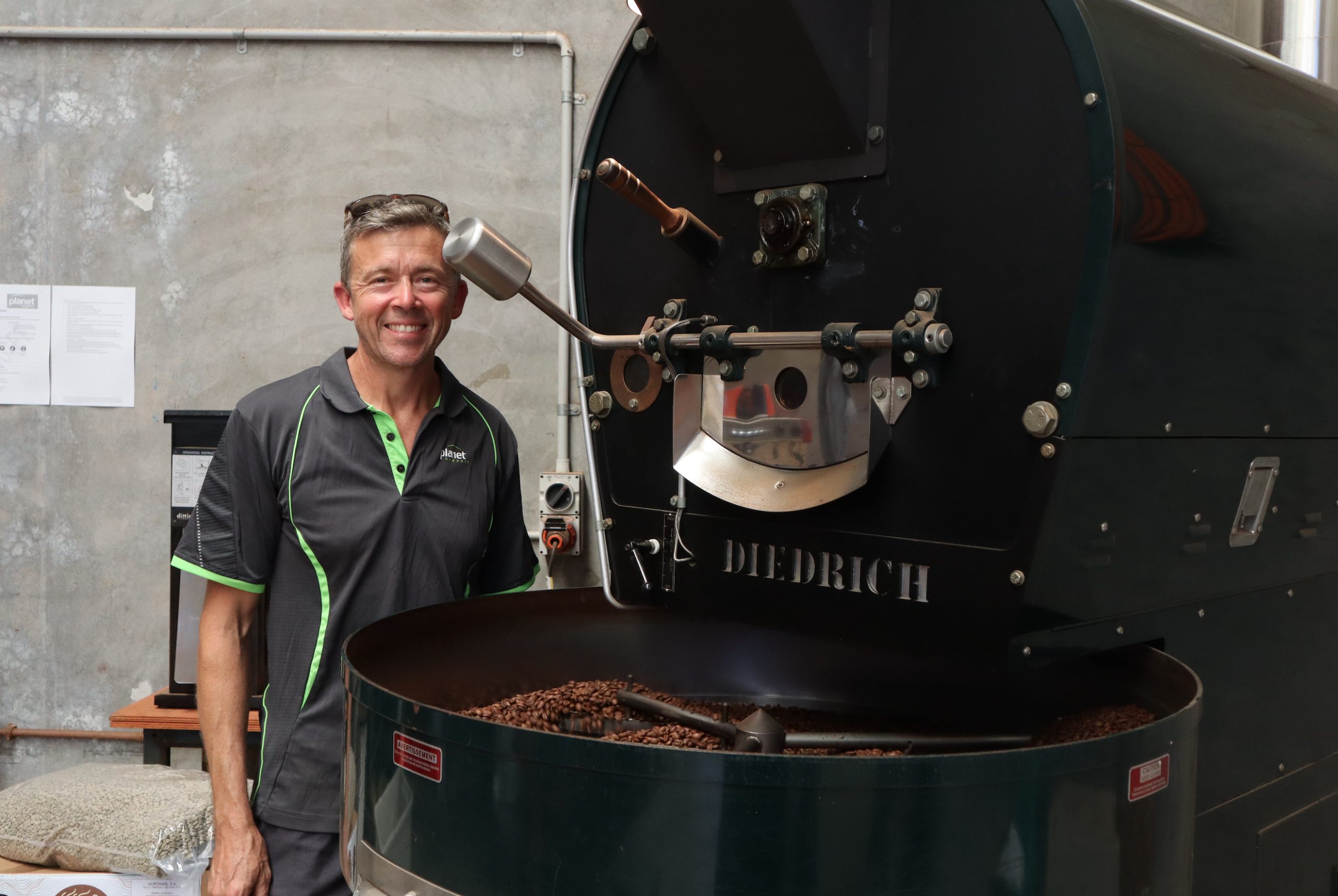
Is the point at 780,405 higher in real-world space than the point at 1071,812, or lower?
higher

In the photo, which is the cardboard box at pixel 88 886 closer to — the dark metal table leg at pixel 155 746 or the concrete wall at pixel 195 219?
the dark metal table leg at pixel 155 746

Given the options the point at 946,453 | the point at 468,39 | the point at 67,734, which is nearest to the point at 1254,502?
the point at 946,453

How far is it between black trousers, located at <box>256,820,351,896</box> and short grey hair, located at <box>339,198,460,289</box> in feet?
2.51

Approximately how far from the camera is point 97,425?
9.54 feet

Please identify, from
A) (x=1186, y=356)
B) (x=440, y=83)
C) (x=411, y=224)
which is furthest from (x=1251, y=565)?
(x=440, y=83)

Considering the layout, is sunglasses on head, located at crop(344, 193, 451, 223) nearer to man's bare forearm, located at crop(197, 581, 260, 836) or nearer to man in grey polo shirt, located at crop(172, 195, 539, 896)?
man in grey polo shirt, located at crop(172, 195, 539, 896)

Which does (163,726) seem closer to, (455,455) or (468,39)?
(455,455)

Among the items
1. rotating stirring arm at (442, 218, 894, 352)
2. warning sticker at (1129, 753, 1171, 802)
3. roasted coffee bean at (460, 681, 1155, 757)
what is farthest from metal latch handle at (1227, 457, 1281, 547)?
rotating stirring arm at (442, 218, 894, 352)

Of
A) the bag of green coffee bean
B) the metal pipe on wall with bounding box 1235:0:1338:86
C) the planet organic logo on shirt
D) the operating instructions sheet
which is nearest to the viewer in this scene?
the planet organic logo on shirt

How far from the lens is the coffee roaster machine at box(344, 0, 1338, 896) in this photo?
0.79 metres

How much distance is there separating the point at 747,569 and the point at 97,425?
2413 millimetres

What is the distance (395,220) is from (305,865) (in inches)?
34.0

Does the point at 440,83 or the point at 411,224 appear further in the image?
the point at 440,83

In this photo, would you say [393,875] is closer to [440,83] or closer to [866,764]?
[866,764]
